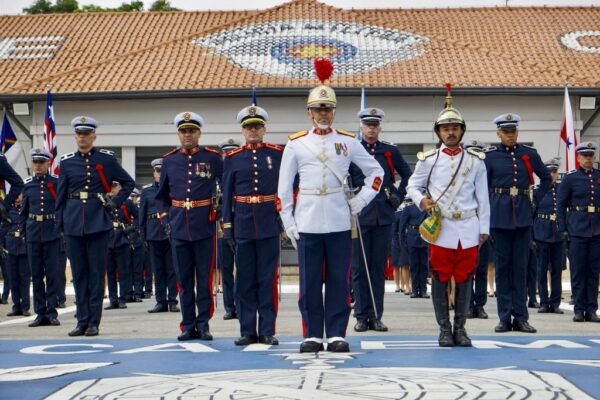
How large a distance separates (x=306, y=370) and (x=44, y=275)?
8.12m

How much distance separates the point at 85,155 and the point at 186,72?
75.6ft

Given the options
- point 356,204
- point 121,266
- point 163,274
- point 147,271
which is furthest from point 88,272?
point 147,271

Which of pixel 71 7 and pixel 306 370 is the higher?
pixel 71 7

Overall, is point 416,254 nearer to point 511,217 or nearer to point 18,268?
point 18,268

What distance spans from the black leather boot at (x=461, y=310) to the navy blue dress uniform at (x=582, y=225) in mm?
4343

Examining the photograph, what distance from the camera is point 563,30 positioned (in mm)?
39500

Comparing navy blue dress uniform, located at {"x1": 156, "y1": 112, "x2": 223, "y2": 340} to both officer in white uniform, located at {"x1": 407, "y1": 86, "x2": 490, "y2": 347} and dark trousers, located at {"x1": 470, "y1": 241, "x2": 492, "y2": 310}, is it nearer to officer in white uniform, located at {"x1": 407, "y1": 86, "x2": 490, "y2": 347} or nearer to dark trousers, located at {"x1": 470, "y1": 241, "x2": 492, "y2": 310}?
officer in white uniform, located at {"x1": 407, "y1": 86, "x2": 490, "y2": 347}

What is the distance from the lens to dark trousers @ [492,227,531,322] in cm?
1238

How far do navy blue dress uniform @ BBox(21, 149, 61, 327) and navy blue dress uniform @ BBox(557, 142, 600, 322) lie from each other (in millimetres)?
6257

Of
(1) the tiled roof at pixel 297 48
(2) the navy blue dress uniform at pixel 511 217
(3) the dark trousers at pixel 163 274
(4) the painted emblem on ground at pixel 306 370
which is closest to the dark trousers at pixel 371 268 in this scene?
(2) the navy blue dress uniform at pixel 511 217

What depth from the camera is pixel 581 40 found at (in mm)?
38469

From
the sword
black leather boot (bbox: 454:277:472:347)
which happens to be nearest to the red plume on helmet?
the sword

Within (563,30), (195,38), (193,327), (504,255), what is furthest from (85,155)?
(563,30)

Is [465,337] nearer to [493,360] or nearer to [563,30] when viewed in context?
[493,360]
